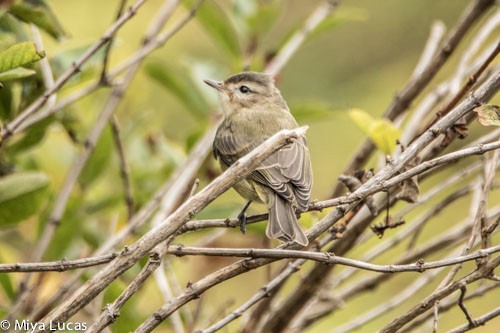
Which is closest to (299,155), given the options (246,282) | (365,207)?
(365,207)

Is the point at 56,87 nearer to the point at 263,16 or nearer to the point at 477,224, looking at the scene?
the point at 477,224

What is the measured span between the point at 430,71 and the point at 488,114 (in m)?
0.83

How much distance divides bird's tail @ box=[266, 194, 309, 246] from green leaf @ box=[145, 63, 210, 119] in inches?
34.1

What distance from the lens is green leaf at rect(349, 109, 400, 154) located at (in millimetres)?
2846

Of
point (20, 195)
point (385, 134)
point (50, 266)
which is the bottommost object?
point (50, 266)

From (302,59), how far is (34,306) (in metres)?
4.30

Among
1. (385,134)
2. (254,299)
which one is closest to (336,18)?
(385,134)

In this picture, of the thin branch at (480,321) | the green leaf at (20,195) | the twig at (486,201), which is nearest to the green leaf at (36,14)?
the green leaf at (20,195)

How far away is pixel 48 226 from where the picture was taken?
299cm

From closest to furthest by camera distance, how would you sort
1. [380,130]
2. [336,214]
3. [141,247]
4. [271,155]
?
[141,247] < [336,214] < [271,155] < [380,130]

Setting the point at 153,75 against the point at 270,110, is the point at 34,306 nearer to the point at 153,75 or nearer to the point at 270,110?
the point at 153,75

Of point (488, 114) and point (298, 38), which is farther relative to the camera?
point (298, 38)

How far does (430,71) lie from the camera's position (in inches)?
124

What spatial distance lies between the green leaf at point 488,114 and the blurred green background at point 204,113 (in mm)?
868
